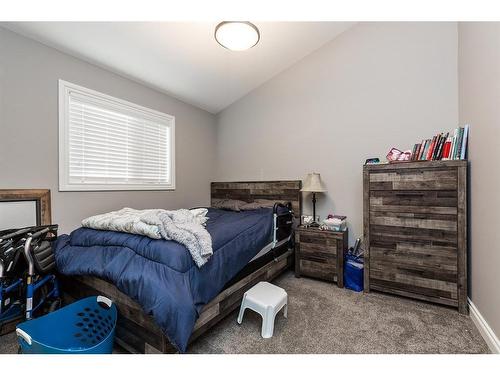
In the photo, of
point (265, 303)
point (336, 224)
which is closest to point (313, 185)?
point (336, 224)

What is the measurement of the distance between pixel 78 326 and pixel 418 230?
2668 millimetres

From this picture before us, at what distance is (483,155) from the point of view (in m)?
1.64

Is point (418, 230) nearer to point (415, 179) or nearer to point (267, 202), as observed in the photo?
point (415, 179)

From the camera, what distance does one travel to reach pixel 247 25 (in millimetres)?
1936

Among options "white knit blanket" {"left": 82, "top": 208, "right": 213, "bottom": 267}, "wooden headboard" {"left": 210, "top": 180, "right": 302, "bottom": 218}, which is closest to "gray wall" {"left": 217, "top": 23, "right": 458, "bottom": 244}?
"wooden headboard" {"left": 210, "top": 180, "right": 302, "bottom": 218}

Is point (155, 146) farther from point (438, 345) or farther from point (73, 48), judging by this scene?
point (438, 345)

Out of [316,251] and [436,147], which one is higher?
[436,147]

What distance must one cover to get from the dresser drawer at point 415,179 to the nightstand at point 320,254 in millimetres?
658

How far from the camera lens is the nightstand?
7.95 ft

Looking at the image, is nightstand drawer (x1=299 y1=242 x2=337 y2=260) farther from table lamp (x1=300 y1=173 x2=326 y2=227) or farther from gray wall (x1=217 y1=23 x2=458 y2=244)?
gray wall (x1=217 y1=23 x2=458 y2=244)

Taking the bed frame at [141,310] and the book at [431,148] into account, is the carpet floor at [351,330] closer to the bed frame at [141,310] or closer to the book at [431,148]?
the bed frame at [141,310]

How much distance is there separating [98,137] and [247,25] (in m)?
1.84
